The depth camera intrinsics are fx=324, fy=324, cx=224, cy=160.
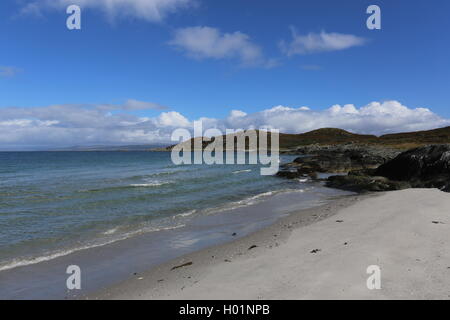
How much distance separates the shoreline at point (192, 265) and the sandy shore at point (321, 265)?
3cm

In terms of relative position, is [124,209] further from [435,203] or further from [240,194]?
[435,203]

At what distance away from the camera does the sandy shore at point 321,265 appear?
21.6ft

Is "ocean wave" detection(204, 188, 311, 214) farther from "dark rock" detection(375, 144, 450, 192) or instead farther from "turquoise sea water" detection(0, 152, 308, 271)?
"dark rock" detection(375, 144, 450, 192)

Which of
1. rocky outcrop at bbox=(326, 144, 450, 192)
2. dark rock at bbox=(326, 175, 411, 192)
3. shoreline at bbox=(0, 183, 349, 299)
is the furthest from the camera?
dark rock at bbox=(326, 175, 411, 192)

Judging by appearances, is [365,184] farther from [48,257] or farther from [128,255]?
[48,257]

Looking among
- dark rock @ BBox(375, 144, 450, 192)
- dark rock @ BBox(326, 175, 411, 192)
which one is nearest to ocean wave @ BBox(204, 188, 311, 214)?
dark rock @ BBox(326, 175, 411, 192)

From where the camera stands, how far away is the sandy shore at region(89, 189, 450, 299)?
259 inches

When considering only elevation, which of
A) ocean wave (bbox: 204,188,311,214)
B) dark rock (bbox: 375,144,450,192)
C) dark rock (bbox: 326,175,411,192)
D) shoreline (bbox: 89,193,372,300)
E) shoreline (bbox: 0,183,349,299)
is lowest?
ocean wave (bbox: 204,188,311,214)

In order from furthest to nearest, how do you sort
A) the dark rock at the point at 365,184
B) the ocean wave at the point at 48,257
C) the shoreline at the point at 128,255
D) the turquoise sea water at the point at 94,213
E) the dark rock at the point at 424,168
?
the dark rock at the point at 365,184
the dark rock at the point at 424,168
the turquoise sea water at the point at 94,213
the ocean wave at the point at 48,257
the shoreline at the point at 128,255

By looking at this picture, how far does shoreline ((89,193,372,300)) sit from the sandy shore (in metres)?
0.03

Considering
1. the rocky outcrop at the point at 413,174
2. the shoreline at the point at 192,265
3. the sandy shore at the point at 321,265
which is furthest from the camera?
the rocky outcrop at the point at 413,174

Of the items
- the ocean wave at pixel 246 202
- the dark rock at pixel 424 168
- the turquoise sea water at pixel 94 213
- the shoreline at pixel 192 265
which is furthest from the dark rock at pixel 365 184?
the shoreline at pixel 192 265

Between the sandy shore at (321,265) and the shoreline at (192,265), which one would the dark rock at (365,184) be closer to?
the sandy shore at (321,265)
